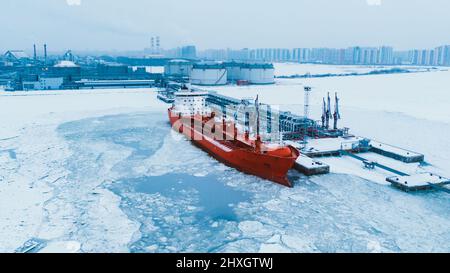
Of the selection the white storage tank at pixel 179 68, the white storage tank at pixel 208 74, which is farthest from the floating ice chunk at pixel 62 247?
the white storage tank at pixel 179 68

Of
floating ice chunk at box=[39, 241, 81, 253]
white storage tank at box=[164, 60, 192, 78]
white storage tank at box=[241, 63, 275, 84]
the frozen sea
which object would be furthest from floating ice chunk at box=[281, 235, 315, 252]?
white storage tank at box=[164, 60, 192, 78]

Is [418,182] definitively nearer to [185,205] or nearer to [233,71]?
[185,205]

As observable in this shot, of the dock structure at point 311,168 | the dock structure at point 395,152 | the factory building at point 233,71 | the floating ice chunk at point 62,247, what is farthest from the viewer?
the factory building at point 233,71

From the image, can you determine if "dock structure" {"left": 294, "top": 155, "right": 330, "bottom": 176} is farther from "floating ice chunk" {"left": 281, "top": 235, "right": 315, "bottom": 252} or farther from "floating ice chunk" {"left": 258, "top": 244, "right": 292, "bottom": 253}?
"floating ice chunk" {"left": 258, "top": 244, "right": 292, "bottom": 253}

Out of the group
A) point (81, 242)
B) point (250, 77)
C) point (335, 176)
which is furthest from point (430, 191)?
point (250, 77)

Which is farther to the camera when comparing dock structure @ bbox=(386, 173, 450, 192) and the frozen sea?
dock structure @ bbox=(386, 173, 450, 192)

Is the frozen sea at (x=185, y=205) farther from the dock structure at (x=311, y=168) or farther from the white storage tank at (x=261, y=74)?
the white storage tank at (x=261, y=74)

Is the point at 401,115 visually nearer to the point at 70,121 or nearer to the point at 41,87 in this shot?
the point at 70,121
